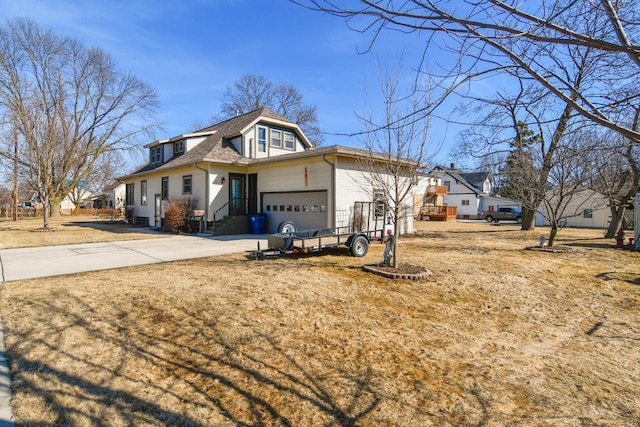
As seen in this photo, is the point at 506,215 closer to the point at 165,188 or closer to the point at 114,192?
the point at 165,188

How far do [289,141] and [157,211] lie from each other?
9667mm

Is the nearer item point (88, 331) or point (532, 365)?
point (532, 365)

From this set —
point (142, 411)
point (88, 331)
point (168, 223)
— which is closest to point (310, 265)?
point (88, 331)

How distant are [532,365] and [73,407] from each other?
4.40 m

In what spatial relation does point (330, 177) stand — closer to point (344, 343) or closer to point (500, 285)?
point (500, 285)

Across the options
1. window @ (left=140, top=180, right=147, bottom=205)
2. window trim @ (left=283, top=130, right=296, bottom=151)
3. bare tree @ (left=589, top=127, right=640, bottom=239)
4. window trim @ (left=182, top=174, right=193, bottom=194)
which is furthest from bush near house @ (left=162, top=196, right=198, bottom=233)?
bare tree @ (left=589, top=127, right=640, bottom=239)

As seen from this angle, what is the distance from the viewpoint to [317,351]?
11.8 feet

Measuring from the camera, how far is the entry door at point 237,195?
16547 millimetres

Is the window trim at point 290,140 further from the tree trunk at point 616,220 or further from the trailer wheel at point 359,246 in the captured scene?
the tree trunk at point 616,220

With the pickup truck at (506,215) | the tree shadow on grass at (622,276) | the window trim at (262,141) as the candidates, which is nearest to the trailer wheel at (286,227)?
the window trim at (262,141)

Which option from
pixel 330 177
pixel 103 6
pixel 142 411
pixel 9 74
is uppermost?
pixel 9 74

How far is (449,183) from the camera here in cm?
4194

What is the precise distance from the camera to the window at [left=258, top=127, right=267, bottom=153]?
58.6 ft

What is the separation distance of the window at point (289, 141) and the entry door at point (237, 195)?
3.56 metres
